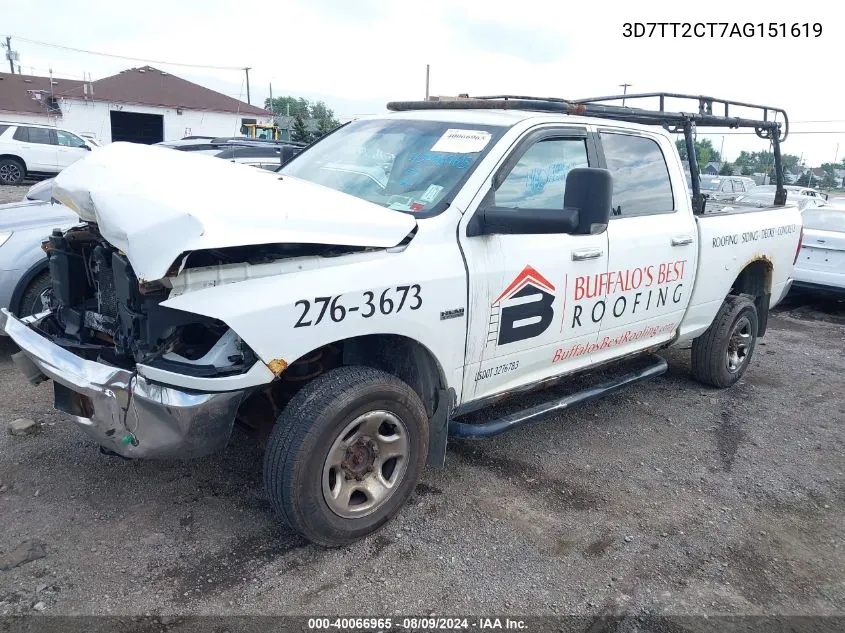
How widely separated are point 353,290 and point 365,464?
835 mm

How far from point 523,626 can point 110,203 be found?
2328 millimetres

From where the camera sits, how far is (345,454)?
10.0ft

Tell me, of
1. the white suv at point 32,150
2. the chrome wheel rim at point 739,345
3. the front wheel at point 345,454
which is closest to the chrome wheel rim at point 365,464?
the front wheel at point 345,454

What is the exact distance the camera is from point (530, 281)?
3.52 metres

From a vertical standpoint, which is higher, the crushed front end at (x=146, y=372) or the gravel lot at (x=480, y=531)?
the crushed front end at (x=146, y=372)

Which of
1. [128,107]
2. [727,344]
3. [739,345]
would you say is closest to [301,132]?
[128,107]

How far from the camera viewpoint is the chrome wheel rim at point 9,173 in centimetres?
1853

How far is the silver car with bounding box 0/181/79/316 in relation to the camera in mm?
4891

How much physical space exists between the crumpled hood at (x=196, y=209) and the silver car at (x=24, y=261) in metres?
2.04

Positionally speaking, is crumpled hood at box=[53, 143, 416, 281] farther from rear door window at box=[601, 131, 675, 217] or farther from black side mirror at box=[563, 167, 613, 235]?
rear door window at box=[601, 131, 675, 217]

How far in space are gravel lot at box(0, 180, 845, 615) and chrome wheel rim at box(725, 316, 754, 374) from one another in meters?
0.93

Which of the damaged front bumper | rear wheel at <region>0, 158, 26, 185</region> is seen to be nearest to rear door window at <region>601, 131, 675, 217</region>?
the damaged front bumper

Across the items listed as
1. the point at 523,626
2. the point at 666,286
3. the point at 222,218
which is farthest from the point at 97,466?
the point at 666,286

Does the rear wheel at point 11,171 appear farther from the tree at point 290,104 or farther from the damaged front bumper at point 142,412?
the tree at point 290,104
